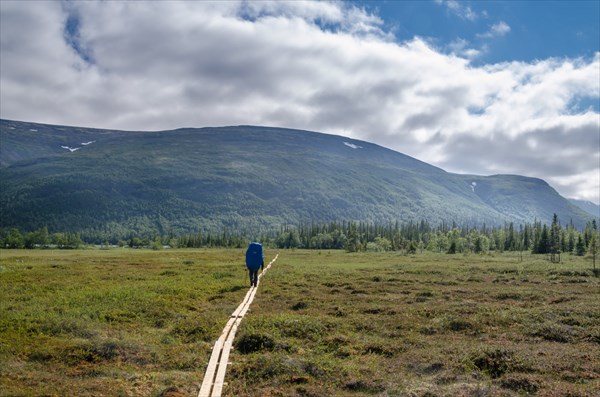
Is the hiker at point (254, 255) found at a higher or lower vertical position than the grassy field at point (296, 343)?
higher

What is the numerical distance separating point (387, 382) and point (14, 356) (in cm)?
1283

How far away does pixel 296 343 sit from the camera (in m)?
19.9

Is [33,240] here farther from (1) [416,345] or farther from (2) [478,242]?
(1) [416,345]

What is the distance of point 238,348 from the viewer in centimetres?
1875

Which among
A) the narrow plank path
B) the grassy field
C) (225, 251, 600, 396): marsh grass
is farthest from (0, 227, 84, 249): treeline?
the narrow plank path

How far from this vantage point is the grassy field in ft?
47.7

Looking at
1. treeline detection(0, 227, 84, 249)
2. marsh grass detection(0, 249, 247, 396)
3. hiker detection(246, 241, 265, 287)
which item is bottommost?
treeline detection(0, 227, 84, 249)

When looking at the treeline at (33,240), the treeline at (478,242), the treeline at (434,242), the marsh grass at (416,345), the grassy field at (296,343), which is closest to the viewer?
the grassy field at (296,343)

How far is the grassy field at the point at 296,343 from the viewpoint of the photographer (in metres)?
14.5

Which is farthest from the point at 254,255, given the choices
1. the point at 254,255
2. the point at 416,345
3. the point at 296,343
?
the point at 416,345

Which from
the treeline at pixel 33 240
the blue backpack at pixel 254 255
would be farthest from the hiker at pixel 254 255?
the treeline at pixel 33 240

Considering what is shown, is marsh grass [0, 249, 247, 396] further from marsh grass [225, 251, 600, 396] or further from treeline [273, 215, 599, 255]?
treeline [273, 215, 599, 255]

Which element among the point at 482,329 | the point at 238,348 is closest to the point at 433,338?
the point at 482,329

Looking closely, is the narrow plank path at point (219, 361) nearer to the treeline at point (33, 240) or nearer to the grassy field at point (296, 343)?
the grassy field at point (296, 343)
